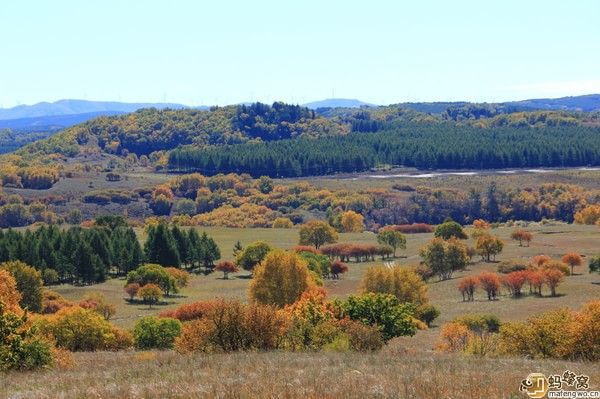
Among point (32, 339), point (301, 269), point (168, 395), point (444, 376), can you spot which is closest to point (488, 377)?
point (444, 376)

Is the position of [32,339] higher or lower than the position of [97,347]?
higher

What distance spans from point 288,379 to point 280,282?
64021 millimetres

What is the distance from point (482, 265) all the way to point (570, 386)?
365 feet

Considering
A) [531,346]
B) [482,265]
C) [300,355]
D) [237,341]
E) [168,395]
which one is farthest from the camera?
[482,265]

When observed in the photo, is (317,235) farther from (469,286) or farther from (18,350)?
(18,350)

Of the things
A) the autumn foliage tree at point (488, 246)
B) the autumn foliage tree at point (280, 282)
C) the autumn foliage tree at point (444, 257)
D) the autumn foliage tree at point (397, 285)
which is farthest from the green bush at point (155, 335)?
the autumn foliage tree at point (488, 246)

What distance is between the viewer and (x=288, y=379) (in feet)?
77.6

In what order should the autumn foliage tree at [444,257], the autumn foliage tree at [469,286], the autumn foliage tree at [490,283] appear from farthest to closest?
the autumn foliage tree at [444,257] < the autumn foliage tree at [469,286] < the autumn foliage tree at [490,283]

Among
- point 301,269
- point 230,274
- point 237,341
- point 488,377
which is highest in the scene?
point 488,377

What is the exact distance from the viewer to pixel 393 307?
198 ft

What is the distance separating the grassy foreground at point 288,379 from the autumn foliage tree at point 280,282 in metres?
54.8

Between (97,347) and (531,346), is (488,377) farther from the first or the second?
(97,347)

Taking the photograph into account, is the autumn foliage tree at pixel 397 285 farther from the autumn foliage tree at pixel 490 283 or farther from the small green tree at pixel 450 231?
Answer: the small green tree at pixel 450 231

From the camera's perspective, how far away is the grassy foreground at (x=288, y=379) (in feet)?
68.1
